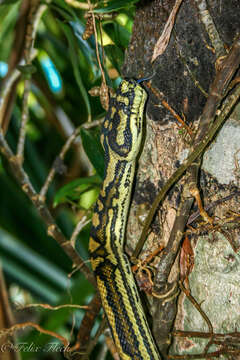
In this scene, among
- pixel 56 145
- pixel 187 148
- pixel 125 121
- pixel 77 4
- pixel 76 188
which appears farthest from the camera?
pixel 56 145

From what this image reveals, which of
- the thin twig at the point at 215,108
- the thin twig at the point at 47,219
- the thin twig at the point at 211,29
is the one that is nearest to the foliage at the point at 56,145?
the thin twig at the point at 47,219

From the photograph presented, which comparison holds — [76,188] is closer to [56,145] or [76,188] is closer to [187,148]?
[187,148]

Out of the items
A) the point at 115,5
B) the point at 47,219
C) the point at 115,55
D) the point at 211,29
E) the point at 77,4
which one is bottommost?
the point at 47,219

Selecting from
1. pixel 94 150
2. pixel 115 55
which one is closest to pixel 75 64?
pixel 115 55

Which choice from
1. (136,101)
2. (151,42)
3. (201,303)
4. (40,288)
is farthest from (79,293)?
(151,42)

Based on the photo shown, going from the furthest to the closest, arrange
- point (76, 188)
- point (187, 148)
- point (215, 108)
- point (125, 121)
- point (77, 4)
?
point (76, 188) → point (77, 4) → point (125, 121) → point (187, 148) → point (215, 108)

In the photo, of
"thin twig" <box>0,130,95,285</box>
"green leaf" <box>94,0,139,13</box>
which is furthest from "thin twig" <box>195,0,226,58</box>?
"thin twig" <box>0,130,95,285</box>
